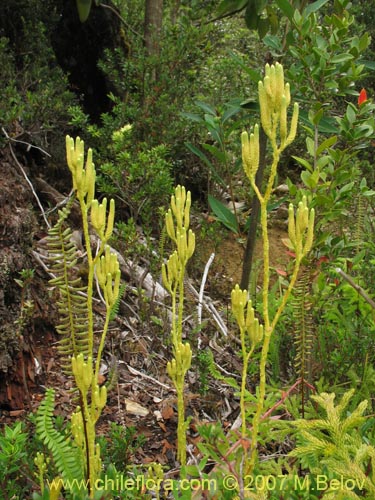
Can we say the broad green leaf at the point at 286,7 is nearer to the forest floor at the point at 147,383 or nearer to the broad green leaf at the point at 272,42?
the broad green leaf at the point at 272,42

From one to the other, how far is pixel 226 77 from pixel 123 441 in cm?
448

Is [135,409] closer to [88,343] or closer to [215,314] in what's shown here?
[215,314]

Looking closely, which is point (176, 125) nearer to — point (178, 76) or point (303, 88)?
point (178, 76)

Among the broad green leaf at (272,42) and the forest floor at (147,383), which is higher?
the broad green leaf at (272,42)

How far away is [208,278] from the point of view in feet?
12.2

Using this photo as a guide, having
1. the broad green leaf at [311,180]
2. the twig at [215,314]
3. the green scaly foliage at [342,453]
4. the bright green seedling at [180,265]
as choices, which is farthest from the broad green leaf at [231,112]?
the green scaly foliage at [342,453]

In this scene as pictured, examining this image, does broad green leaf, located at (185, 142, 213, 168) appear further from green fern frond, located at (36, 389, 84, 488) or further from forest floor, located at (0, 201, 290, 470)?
green fern frond, located at (36, 389, 84, 488)

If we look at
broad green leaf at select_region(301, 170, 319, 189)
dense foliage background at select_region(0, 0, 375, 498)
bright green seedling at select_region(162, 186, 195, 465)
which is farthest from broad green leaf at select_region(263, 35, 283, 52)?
bright green seedling at select_region(162, 186, 195, 465)

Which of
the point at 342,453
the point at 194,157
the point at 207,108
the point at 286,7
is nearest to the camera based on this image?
the point at 342,453

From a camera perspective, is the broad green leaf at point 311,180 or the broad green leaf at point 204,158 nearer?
the broad green leaf at point 311,180

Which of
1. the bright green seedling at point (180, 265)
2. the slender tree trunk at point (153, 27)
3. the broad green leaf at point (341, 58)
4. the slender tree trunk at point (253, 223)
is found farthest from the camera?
the slender tree trunk at point (153, 27)

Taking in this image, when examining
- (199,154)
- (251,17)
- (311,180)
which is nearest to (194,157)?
(199,154)

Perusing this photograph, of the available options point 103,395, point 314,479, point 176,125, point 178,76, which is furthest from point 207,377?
point 178,76

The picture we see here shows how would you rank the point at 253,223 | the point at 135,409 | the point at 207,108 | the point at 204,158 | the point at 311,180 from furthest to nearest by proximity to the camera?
the point at 207,108
the point at 204,158
the point at 253,223
the point at 135,409
the point at 311,180
